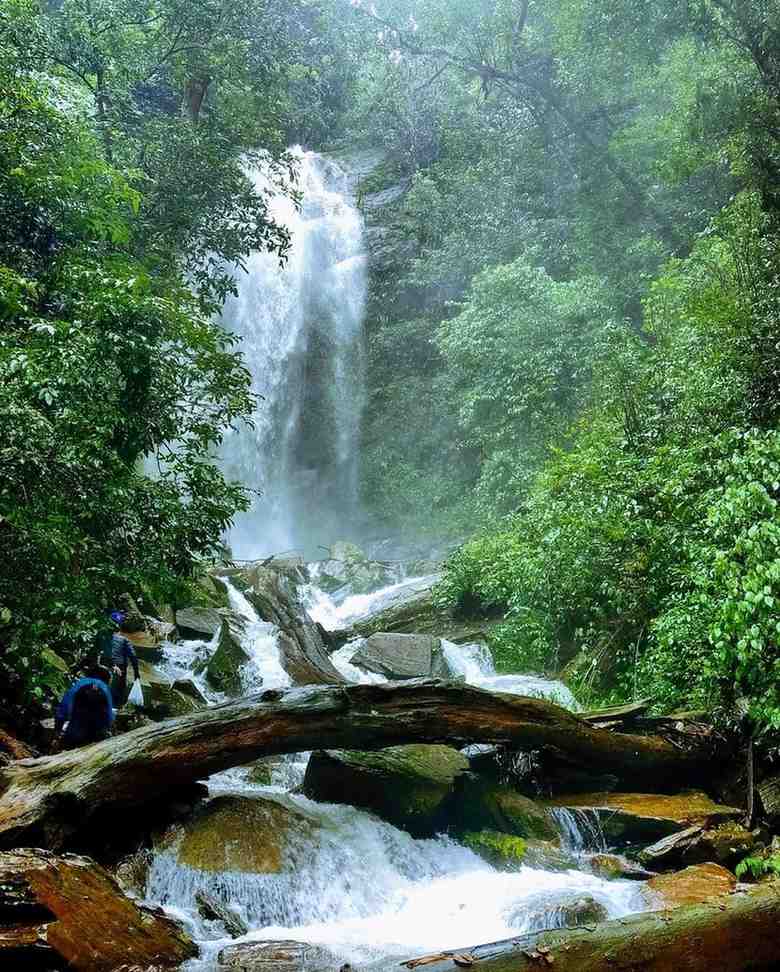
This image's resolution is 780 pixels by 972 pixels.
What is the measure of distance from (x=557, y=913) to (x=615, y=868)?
1.31 metres

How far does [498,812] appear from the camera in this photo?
8.05 meters

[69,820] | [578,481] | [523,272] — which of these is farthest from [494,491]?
[69,820]

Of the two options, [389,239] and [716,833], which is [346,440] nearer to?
[389,239]

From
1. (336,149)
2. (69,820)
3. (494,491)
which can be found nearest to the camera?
(69,820)

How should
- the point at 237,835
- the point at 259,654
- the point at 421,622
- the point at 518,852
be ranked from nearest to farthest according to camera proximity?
the point at 237,835 < the point at 518,852 < the point at 259,654 < the point at 421,622

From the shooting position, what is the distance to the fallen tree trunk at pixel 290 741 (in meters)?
5.82

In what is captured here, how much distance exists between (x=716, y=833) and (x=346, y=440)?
2648cm

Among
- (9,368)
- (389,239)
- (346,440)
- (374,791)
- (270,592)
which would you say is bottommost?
(374,791)

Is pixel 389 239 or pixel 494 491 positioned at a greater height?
pixel 389 239

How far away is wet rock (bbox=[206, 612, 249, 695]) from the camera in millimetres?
13055

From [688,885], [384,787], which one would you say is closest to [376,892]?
[384,787]

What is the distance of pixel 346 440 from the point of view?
32.6 m

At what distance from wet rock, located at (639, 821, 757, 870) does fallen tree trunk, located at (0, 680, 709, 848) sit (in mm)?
959

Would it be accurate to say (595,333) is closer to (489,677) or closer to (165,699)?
(489,677)
